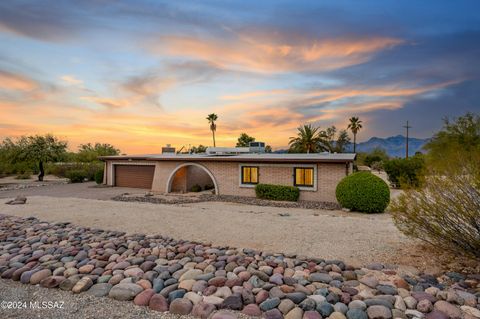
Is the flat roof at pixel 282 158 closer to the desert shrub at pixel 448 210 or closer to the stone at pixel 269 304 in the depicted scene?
the desert shrub at pixel 448 210

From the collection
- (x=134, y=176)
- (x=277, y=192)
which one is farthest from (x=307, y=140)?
(x=277, y=192)

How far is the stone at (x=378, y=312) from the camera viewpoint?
11.1 feet

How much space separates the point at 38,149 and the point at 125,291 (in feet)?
99.0

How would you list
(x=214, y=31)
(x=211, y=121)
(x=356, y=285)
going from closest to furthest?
(x=356, y=285), (x=214, y=31), (x=211, y=121)

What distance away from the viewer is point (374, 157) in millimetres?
47156

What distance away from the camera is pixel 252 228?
816cm

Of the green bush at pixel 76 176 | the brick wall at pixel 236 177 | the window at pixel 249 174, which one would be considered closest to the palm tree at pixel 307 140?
the brick wall at pixel 236 177

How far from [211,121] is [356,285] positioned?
5095 centimetres

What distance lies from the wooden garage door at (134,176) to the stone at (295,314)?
20715 millimetres

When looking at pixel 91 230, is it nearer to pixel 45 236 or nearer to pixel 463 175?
pixel 45 236

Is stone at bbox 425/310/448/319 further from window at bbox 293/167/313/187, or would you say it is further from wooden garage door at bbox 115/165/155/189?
wooden garage door at bbox 115/165/155/189

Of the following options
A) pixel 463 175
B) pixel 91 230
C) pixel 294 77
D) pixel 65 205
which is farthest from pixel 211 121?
pixel 463 175

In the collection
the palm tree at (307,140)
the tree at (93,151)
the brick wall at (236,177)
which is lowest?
the brick wall at (236,177)

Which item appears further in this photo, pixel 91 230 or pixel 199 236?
pixel 91 230
